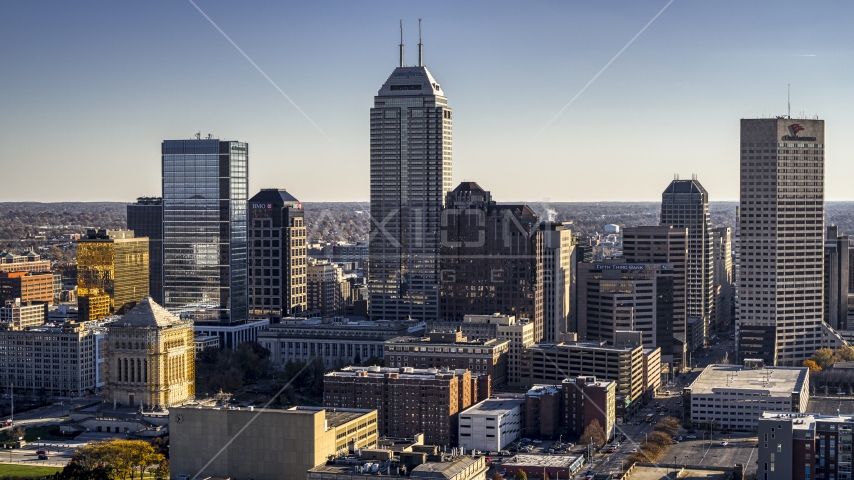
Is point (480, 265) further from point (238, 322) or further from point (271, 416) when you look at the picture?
point (271, 416)

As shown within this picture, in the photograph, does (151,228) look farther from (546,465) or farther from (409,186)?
(546,465)

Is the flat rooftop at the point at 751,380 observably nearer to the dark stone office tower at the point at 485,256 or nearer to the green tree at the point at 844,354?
the green tree at the point at 844,354

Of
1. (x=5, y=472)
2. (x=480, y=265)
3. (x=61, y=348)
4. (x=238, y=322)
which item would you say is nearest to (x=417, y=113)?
(x=480, y=265)

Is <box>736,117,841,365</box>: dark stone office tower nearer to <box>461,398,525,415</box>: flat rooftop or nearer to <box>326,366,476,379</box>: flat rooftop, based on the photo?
<box>461,398,525,415</box>: flat rooftop

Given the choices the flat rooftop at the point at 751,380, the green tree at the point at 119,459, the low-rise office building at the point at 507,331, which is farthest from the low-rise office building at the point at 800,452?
the low-rise office building at the point at 507,331

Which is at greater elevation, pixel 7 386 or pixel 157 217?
pixel 157 217

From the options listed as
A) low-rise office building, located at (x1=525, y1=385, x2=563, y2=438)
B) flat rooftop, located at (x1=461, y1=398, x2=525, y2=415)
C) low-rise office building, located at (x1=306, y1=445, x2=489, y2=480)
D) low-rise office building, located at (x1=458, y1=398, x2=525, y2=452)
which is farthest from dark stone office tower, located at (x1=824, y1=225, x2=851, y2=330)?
low-rise office building, located at (x1=306, y1=445, x2=489, y2=480)
